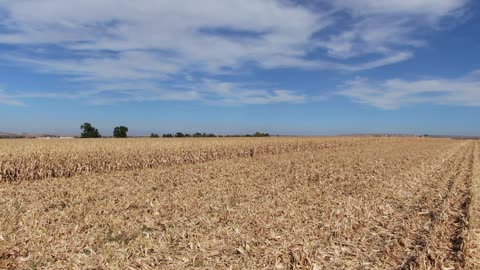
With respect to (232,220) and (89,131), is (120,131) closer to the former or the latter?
(89,131)

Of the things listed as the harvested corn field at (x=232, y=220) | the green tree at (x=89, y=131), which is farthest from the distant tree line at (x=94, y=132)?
the harvested corn field at (x=232, y=220)

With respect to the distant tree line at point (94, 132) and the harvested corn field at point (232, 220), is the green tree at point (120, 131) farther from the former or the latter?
the harvested corn field at point (232, 220)

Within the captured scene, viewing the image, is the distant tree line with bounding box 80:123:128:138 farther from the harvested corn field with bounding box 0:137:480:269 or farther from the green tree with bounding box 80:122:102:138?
the harvested corn field with bounding box 0:137:480:269

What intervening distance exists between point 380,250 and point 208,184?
761 cm

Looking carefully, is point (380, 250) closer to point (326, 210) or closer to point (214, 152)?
point (326, 210)

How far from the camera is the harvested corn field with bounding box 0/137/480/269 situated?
6.17 metres

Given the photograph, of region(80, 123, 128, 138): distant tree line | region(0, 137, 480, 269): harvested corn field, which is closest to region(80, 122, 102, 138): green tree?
region(80, 123, 128, 138): distant tree line

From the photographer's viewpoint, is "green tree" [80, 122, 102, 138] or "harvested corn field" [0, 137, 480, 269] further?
"green tree" [80, 122, 102, 138]

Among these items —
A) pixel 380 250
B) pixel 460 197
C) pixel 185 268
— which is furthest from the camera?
pixel 460 197

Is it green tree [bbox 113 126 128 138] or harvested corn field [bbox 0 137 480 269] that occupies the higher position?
green tree [bbox 113 126 128 138]

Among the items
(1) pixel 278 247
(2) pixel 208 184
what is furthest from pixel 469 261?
(2) pixel 208 184

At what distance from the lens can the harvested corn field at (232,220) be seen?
617cm

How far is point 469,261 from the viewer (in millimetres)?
6254

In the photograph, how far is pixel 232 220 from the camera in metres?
8.38
